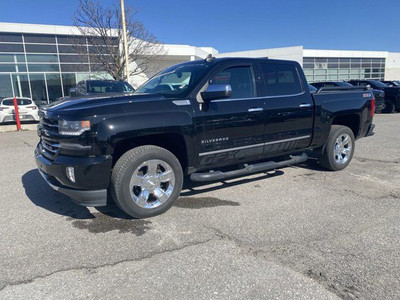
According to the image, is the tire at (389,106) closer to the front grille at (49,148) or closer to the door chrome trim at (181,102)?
the door chrome trim at (181,102)

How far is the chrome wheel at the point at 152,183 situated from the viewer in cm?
378

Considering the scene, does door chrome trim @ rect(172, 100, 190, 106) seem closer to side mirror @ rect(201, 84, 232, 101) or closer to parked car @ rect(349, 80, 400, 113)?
side mirror @ rect(201, 84, 232, 101)

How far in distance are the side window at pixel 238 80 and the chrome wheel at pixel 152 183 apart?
4.58 feet

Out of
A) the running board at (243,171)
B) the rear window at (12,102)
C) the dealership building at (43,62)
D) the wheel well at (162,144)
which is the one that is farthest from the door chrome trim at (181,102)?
the dealership building at (43,62)

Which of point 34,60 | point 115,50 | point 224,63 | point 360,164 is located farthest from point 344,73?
point 224,63

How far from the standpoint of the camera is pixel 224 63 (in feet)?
14.6

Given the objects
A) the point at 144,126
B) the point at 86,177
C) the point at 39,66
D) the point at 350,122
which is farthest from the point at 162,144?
the point at 39,66

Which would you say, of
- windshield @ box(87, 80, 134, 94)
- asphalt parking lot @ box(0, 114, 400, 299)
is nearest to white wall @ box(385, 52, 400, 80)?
windshield @ box(87, 80, 134, 94)

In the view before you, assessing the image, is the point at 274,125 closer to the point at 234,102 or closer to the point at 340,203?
the point at 234,102

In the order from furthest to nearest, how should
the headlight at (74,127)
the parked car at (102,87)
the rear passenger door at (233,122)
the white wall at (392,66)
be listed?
the white wall at (392,66), the parked car at (102,87), the rear passenger door at (233,122), the headlight at (74,127)

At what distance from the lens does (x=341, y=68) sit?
4297cm

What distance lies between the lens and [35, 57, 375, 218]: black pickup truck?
11.5 ft

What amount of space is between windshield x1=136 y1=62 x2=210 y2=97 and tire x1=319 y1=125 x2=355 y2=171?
2.81m

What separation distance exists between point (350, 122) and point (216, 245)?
4429mm
